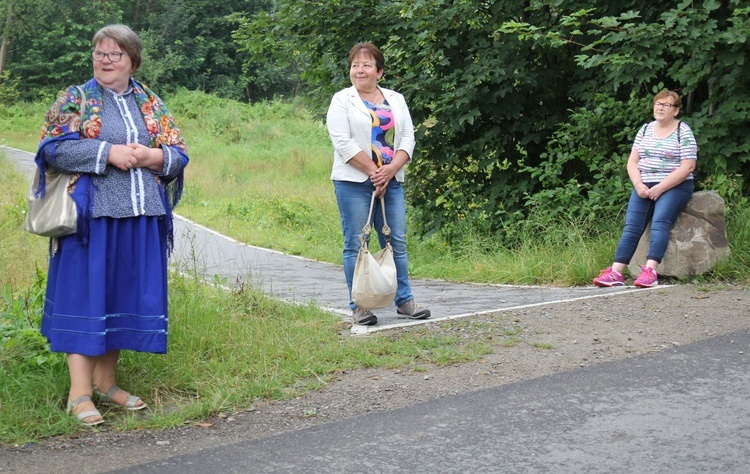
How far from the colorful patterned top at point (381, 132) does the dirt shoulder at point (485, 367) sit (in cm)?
125

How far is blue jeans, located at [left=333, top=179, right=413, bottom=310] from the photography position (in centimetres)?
688

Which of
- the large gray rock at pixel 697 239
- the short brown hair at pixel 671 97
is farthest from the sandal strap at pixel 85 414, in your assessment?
the short brown hair at pixel 671 97

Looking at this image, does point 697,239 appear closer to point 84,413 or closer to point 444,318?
point 444,318

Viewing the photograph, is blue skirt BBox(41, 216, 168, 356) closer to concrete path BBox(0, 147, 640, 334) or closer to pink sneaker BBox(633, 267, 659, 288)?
concrete path BBox(0, 147, 640, 334)

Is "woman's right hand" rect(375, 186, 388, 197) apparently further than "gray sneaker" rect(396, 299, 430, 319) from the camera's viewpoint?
No

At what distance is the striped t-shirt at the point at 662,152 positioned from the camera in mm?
8711

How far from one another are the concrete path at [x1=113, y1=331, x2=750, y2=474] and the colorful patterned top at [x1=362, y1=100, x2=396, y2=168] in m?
2.14

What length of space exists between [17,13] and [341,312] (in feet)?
151

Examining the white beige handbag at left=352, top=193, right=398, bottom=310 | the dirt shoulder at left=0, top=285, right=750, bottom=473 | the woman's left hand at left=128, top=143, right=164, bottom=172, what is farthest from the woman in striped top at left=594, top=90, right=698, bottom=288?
the woman's left hand at left=128, top=143, right=164, bottom=172

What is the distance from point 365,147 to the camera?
6.86 metres

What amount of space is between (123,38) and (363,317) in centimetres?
276

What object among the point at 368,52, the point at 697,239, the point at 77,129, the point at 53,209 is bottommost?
the point at 697,239

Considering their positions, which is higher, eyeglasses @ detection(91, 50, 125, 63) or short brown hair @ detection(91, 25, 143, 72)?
short brown hair @ detection(91, 25, 143, 72)

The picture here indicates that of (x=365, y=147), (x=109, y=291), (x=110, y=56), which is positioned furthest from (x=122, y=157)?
(x=365, y=147)
